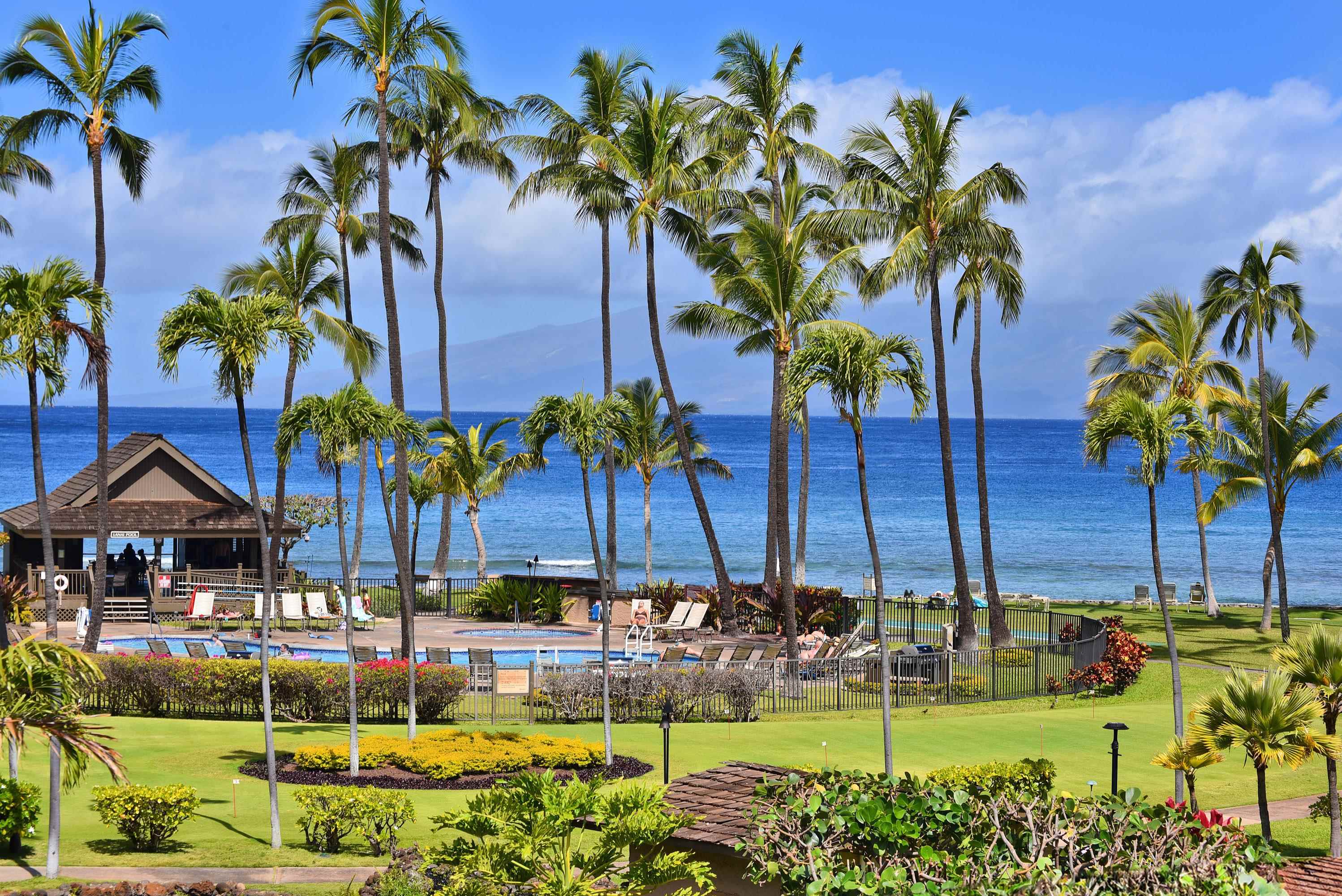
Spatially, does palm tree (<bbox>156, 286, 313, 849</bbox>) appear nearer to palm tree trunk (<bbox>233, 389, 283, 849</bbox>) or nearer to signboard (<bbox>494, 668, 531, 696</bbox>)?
palm tree trunk (<bbox>233, 389, 283, 849</bbox>)

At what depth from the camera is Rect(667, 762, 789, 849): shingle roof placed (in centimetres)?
1036

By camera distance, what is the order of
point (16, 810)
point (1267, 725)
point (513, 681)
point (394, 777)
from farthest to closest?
point (513, 681) < point (394, 777) < point (1267, 725) < point (16, 810)

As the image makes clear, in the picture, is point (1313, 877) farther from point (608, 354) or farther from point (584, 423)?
point (608, 354)

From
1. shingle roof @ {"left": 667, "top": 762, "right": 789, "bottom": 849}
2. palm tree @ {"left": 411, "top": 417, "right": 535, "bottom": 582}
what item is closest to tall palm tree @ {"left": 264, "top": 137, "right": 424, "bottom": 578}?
palm tree @ {"left": 411, "top": 417, "right": 535, "bottom": 582}

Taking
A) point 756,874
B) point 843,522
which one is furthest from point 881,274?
point 843,522

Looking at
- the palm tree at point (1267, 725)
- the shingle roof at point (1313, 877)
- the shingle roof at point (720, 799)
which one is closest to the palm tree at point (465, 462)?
the shingle roof at point (720, 799)

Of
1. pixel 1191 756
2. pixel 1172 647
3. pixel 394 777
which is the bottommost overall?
pixel 394 777

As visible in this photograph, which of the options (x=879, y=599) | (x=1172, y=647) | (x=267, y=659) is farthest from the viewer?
(x=879, y=599)

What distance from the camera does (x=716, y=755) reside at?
1917 cm

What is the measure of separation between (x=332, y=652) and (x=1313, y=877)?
22.5 meters

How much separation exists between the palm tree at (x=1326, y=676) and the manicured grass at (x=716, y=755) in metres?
0.55

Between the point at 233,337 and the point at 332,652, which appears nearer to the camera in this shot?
the point at 233,337

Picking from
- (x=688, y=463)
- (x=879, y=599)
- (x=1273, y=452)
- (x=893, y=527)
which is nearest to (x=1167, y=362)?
(x=1273, y=452)

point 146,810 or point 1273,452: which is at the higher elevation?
point 1273,452
